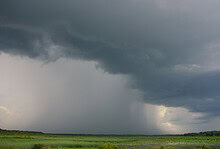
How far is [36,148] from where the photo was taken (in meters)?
66.9

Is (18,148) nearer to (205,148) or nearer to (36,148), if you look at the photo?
(36,148)

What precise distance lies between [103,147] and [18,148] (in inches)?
786

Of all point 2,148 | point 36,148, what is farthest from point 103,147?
point 2,148

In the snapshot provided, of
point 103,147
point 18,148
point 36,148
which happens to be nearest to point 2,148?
point 18,148

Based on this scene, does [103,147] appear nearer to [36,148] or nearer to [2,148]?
[36,148]

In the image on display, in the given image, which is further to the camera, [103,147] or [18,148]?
[18,148]

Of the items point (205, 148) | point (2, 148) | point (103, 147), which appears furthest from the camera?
point (205, 148)

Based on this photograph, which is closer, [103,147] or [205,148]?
[103,147]

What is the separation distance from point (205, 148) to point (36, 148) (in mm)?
39477

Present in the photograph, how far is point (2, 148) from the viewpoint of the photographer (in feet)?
209

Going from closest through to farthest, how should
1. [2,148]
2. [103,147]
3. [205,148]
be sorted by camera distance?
1. [103,147]
2. [2,148]
3. [205,148]

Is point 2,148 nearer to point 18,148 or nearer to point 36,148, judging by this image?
point 18,148

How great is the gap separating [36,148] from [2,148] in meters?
7.40

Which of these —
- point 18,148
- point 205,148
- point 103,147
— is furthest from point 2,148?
point 205,148
